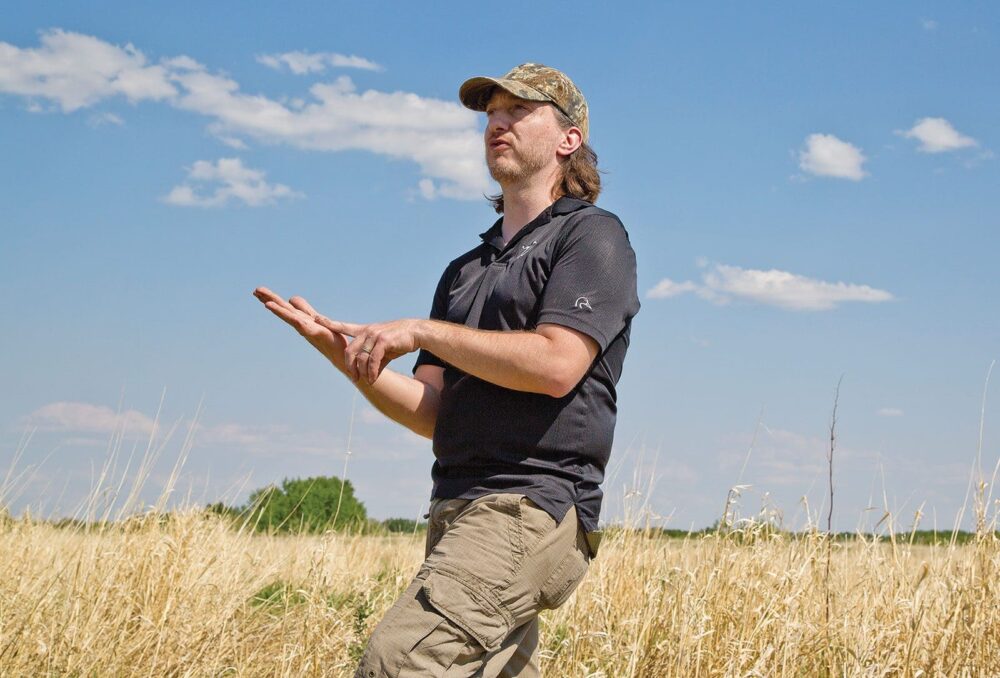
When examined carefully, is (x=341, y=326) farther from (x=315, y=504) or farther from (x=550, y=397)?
(x=315, y=504)

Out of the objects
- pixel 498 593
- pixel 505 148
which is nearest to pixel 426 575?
pixel 498 593

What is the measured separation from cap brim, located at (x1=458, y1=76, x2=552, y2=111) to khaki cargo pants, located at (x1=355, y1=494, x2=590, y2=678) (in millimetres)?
1331

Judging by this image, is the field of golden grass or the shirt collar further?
the field of golden grass

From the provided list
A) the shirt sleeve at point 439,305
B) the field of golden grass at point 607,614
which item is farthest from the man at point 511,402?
the field of golden grass at point 607,614

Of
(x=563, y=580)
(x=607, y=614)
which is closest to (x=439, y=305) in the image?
(x=563, y=580)

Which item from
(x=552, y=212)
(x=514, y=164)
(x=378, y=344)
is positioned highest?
(x=514, y=164)

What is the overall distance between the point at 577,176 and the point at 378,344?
3.72ft

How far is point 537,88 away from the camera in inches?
134

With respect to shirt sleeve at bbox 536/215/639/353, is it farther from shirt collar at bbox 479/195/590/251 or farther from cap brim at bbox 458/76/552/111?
cap brim at bbox 458/76/552/111

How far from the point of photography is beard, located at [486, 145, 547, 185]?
3.35 m

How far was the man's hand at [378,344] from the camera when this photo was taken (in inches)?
111

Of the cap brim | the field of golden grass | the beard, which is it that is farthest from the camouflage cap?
the field of golden grass

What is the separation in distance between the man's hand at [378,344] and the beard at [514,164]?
2.36 feet

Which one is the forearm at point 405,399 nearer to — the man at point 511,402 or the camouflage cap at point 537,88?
the man at point 511,402
